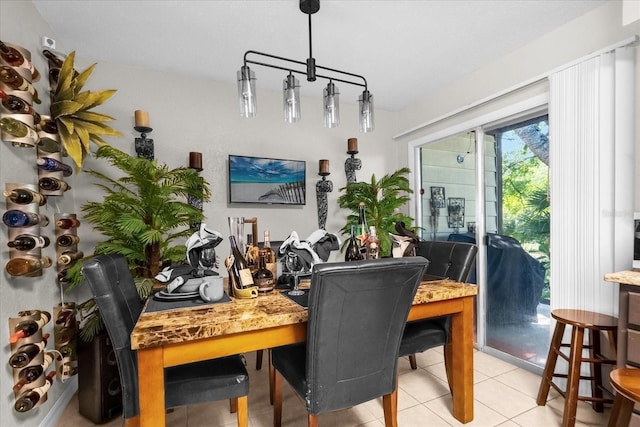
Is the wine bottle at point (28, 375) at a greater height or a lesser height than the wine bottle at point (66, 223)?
lesser

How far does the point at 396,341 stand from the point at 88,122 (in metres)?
2.21

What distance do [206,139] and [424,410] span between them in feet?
9.09

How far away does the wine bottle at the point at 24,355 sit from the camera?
5.01 ft

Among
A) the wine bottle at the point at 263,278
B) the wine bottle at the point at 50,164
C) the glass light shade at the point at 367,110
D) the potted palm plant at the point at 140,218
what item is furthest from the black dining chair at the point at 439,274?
the wine bottle at the point at 50,164

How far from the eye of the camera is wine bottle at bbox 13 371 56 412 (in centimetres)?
155

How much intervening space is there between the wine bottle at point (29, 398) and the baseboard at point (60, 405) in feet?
0.90

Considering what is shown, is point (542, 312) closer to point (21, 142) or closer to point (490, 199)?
point (490, 199)

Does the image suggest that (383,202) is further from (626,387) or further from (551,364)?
(626,387)

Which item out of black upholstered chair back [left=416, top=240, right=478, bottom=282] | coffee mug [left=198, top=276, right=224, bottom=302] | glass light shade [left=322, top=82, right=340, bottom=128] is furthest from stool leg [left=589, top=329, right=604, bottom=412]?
coffee mug [left=198, top=276, right=224, bottom=302]

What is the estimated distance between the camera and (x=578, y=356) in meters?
1.78

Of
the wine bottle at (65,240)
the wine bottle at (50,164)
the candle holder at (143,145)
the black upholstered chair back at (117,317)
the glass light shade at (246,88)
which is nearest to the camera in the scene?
the black upholstered chair back at (117,317)

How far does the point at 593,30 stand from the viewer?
2061mm

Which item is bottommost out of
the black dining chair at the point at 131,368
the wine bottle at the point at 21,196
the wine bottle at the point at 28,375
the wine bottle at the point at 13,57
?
the wine bottle at the point at 28,375

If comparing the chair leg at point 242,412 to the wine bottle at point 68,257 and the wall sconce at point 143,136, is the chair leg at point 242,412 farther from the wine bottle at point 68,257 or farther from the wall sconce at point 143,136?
the wall sconce at point 143,136
